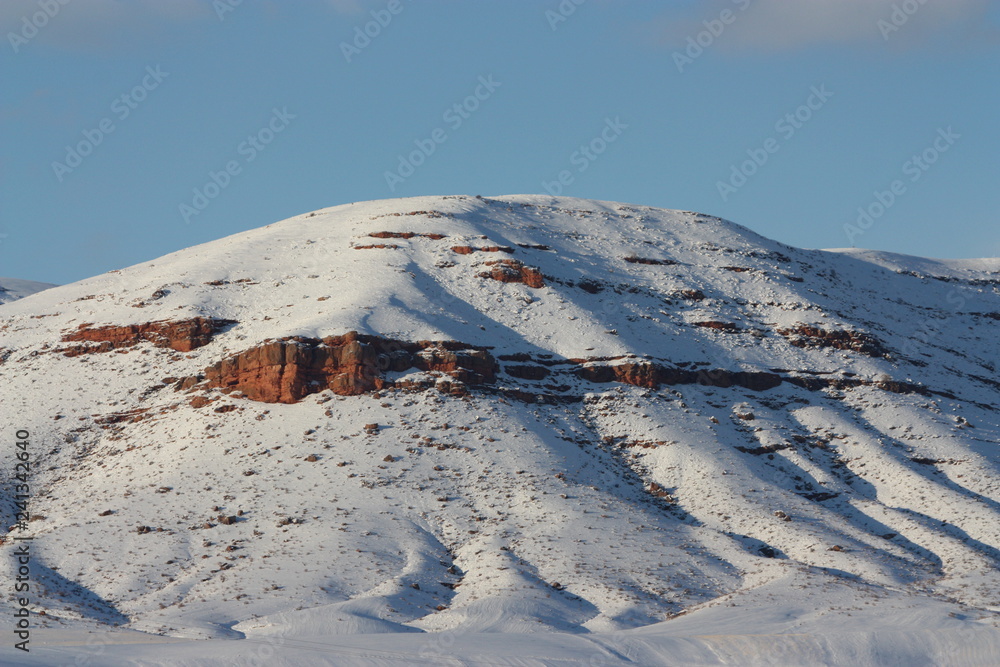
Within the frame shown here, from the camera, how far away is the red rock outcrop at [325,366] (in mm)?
57188

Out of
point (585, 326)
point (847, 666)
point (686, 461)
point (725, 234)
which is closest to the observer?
point (847, 666)

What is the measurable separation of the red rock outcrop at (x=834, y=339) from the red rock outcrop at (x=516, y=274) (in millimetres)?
18109

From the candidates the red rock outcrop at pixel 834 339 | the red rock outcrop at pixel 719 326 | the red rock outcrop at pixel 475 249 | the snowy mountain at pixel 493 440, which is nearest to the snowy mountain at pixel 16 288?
the snowy mountain at pixel 493 440

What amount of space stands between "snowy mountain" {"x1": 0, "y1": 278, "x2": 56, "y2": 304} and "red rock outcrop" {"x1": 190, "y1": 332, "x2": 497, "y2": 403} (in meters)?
72.5

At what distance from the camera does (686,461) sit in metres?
55.2

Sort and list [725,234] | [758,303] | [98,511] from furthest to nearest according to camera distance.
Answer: [725,234], [758,303], [98,511]

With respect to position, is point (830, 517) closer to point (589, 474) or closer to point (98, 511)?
point (589, 474)

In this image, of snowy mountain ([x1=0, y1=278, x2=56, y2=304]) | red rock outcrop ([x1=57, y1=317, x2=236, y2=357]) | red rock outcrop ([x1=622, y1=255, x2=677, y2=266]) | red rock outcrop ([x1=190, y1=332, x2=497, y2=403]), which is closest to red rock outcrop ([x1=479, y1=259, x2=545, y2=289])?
red rock outcrop ([x1=622, y1=255, x2=677, y2=266])

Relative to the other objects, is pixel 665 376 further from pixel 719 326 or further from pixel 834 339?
pixel 834 339

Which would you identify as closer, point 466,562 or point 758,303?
point 466,562

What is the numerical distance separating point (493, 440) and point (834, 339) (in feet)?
98.7

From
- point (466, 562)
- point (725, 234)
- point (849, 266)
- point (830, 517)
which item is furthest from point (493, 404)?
point (849, 266)

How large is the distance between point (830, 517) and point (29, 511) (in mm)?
40438

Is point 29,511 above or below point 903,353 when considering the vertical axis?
below
